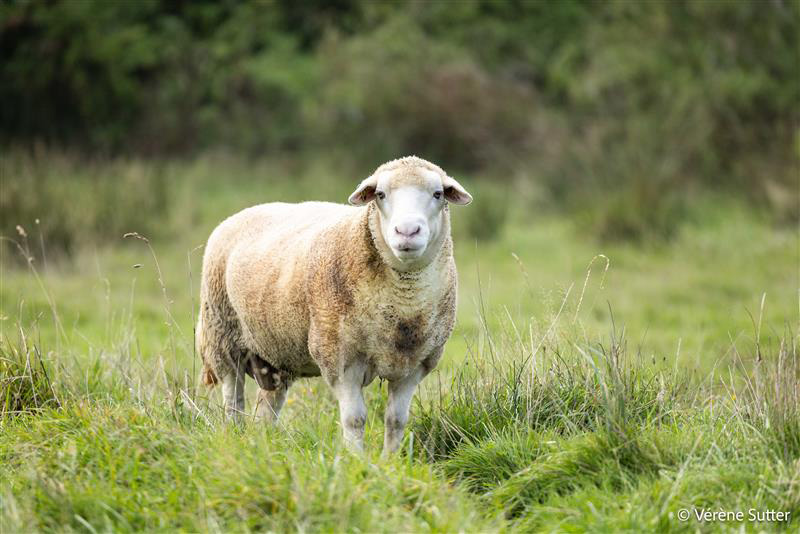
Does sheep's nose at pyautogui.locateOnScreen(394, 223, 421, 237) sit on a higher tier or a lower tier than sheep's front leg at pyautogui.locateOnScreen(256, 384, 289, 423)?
higher

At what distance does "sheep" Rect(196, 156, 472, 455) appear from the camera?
4.22 meters

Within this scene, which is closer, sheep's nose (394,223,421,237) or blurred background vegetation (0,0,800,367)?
sheep's nose (394,223,421,237)

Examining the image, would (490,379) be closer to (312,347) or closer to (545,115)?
(312,347)

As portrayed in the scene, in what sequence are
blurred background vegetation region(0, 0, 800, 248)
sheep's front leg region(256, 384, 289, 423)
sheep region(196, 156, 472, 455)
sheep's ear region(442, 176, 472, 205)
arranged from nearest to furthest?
sheep region(196, 156, 472, 455) < sheep's ear region(442, 176, 472, 205) < sheep's front leg region(256, 384, 289, 423) < blurred background vegetation region(0, 0, 800, 248)

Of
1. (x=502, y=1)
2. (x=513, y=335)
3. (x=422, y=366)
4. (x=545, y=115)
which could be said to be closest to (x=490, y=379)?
(x=422, y=366)

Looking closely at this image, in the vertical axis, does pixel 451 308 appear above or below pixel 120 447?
above

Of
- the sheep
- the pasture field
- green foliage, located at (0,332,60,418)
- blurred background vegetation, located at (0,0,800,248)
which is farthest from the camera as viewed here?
blurred background vegetation, located at (0,0,800,248)

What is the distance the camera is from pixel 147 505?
3453 millimetres

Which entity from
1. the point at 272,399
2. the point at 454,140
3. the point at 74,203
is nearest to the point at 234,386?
the point at 272,399

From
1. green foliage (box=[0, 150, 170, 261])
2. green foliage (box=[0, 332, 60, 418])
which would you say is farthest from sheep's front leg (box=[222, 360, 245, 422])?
green foliage (box=[0, 150, 170, 261])

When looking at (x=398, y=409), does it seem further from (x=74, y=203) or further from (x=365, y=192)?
(x=74, y=203)

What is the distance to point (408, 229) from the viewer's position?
398 centimetres

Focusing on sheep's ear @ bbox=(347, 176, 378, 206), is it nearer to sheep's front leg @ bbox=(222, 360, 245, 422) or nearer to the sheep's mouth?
the sheep's mouth

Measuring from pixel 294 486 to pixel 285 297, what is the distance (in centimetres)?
141
